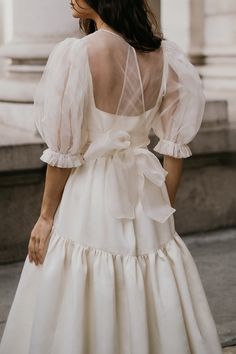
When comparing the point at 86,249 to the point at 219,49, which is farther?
the point at 219,49

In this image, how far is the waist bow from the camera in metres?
2.47

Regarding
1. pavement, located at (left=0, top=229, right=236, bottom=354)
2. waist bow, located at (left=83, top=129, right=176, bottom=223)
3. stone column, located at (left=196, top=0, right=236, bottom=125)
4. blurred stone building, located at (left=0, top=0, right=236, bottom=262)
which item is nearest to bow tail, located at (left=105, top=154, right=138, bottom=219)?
waist bow, located at (left=83, top=129, right=176, bottom=223)

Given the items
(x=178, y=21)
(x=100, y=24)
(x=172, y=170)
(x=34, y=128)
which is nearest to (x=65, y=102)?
(x=100, y=24)

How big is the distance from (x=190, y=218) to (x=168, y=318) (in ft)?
9.60

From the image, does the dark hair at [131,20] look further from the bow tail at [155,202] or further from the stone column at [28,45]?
the stone column at [28,45]

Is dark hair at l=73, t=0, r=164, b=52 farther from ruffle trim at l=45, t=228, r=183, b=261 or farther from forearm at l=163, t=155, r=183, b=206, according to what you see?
ruffle trim at l=45, t=228, r=183, b=261

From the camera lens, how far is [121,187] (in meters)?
2.52

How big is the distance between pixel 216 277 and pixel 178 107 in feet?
7.01

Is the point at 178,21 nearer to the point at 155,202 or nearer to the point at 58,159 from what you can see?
the point at 155,202

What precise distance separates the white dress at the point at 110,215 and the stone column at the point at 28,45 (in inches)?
94.6

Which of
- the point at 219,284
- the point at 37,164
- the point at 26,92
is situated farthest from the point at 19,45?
the point at 219,284

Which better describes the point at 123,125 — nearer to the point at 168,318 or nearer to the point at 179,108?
the point at 179,108

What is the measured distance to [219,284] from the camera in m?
4.40

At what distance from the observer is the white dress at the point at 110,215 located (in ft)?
7.77
